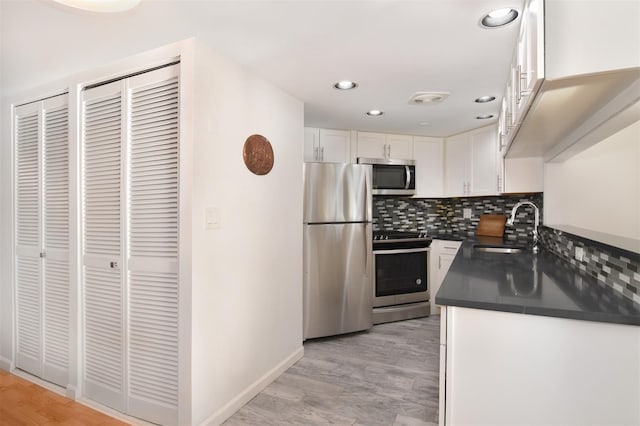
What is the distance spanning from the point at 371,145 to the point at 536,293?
277 centimetres

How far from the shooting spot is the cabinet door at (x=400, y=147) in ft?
12.7

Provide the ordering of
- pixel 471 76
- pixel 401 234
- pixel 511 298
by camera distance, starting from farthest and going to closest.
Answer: pixel 401 234
pixel 471 76
pixel 511 298

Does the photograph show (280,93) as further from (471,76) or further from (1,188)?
(1,188)

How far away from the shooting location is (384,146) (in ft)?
12.7

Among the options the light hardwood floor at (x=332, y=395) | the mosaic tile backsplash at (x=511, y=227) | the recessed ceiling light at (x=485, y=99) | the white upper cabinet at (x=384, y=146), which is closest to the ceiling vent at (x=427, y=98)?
the recessed ceiling light at (x=485, y=99)

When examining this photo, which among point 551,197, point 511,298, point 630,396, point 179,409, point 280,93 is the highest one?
point 280,93

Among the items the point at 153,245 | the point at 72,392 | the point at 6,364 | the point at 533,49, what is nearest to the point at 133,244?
the point at 153,245

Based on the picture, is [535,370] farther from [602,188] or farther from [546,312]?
[602,188]

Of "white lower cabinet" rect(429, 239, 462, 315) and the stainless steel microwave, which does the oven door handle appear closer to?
"white lower cabinet" rect(429, 239, 462, 315)

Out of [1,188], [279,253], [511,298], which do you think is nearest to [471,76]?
[511,298]

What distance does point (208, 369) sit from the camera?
5.74 ft

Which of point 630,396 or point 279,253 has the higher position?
point 279,253

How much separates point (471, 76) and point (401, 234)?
2037 mm

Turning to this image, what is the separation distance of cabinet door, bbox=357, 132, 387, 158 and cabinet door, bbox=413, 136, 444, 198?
1.44 ft
